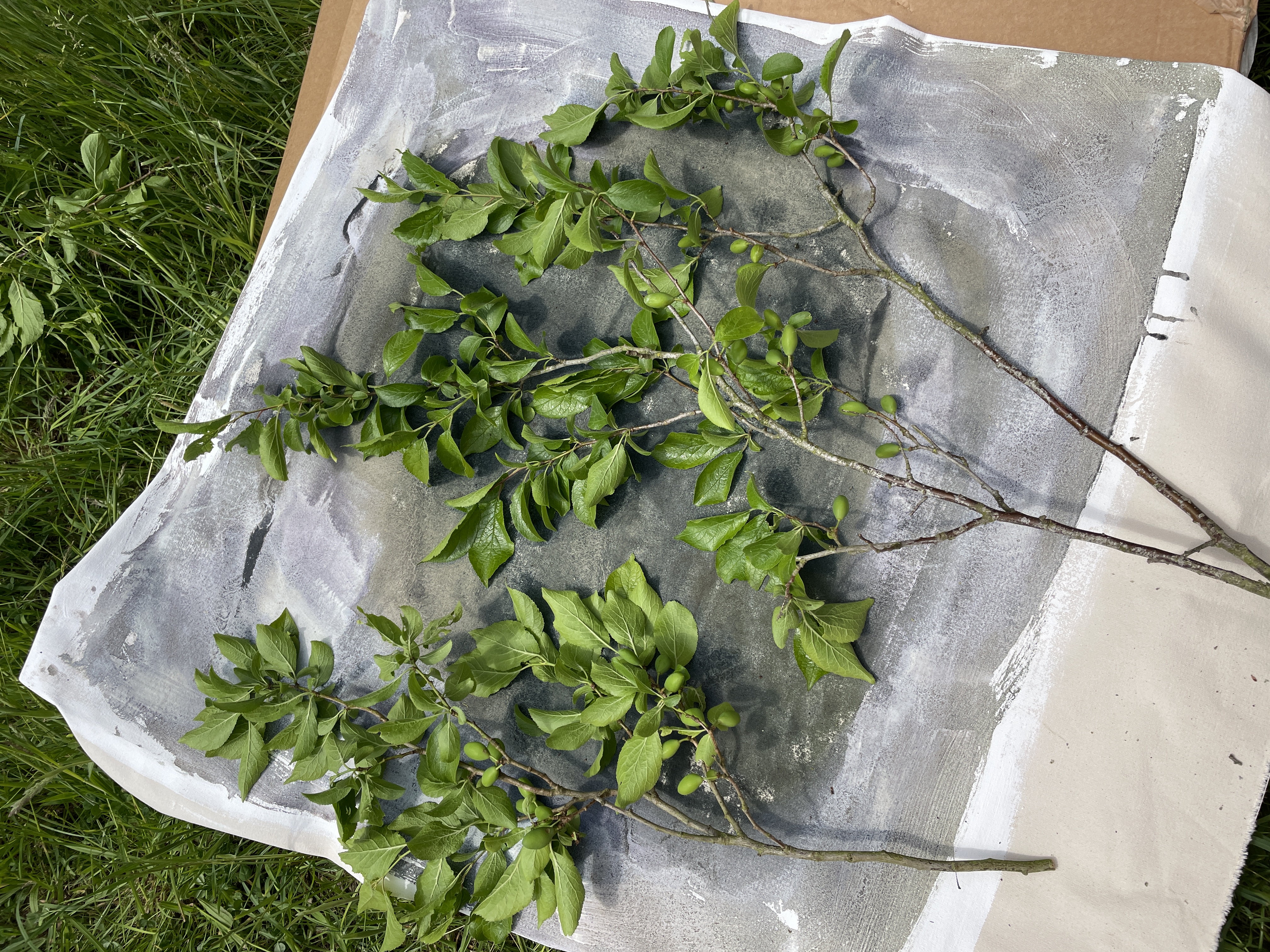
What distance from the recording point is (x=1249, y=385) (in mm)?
1192

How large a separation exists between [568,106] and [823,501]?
2.63 ft

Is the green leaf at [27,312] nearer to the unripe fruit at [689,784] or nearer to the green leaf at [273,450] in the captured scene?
the green leaf at [273,450]

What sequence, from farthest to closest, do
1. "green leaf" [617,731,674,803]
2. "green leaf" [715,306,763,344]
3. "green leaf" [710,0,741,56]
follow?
"green leaf" [710,0,741,56] → "green leaf" [617,731,674,803] → "green leaf" [715,306,763,344]

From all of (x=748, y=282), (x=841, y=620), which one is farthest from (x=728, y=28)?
(x=841, y=620)

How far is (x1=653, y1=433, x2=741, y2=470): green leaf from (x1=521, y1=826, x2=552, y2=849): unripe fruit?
0.59 meters

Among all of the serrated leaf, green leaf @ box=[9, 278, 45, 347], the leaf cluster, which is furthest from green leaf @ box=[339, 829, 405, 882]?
green leaf @ box=[9, 278, 45, 347]

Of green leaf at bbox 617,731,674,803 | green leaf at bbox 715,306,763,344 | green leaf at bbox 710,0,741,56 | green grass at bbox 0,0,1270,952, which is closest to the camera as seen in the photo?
green leaf at bbox 715,306,763,344

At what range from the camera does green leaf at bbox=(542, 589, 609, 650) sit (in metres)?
1.24

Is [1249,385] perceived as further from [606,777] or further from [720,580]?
[606,777]

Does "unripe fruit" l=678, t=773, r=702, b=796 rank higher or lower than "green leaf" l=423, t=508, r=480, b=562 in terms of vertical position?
lower

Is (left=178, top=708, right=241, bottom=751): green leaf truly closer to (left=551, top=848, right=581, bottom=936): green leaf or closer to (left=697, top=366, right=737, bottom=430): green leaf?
(left=551, top=848, right=581, bottom=936): green leaf

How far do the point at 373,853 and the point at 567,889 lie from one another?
13.0 inches

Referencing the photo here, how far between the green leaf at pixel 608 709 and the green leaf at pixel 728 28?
1.05m

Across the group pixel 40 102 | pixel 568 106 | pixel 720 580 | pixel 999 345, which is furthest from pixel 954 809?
pixel 40 102
